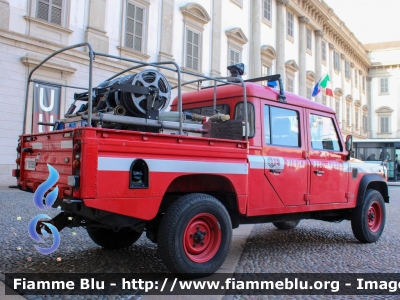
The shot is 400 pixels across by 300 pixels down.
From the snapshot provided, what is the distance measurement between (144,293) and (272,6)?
24879mm

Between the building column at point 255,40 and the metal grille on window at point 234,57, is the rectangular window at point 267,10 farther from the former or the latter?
the metal grille on window at point 234,57

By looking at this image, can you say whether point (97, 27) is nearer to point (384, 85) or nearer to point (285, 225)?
point (285, 225)

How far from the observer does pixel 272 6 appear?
25.5m

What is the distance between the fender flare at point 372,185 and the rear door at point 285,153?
141cm

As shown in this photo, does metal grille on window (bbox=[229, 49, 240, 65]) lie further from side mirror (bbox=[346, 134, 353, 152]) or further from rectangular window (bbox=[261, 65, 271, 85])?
side mirror (bbox=[346, 134, 353, 152])

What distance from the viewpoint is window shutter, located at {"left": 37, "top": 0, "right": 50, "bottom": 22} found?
12.9 m

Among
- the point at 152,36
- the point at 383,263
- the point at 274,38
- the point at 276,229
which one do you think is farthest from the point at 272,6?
the point at 383,263

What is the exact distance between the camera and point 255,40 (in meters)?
23.1

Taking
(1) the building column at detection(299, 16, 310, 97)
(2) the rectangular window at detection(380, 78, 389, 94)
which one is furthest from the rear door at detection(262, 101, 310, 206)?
(2) the rectangular window at detection(380, 78, 389, 94)

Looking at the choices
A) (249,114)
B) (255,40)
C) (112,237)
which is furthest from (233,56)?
(112,237)

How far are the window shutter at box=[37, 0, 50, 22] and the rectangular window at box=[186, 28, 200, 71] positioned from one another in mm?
6823

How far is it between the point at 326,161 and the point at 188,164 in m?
2.52

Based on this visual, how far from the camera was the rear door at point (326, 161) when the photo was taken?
206 inches

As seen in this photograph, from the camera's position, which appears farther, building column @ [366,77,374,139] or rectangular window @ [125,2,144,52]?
building column @ [366,77,374,139]
